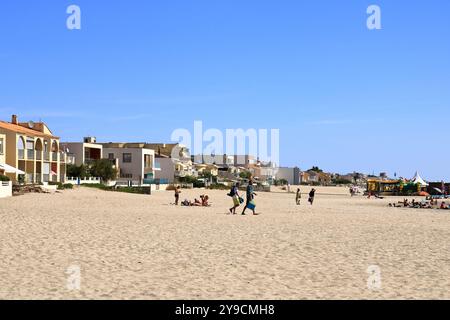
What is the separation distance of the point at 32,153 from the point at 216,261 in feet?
141

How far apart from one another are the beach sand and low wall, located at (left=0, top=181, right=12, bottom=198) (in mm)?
15736

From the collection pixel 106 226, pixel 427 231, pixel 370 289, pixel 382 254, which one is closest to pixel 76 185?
pixel 106 226

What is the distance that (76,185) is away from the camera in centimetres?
5684

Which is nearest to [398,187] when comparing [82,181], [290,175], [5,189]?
[82,181]

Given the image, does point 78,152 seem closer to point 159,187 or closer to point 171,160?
point 159,187

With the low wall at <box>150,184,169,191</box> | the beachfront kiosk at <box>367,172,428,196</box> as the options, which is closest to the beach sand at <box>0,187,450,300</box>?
the low wall at <box>150,184,169,191</box>

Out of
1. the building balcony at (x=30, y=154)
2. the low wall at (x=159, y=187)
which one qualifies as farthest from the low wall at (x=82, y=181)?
the building balcony at (x=30, y=154)

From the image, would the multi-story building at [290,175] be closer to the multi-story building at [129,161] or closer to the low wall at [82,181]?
the multi-story building at [129,161]

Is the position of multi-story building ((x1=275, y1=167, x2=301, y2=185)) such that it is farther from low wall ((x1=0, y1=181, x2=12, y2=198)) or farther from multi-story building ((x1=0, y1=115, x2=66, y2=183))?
low wall ((x1=0, y1=181, x2=12, y2=198))

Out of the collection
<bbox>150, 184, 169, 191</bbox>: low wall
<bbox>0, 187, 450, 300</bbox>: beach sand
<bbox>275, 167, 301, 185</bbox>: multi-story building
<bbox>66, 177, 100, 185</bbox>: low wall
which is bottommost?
<bbox>0, 187, 450, 300</bbox>: beach sand

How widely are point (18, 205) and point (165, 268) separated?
2049 cm

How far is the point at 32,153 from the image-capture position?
170ft

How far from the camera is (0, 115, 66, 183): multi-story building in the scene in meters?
48.9

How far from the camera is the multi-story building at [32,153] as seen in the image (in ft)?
160
